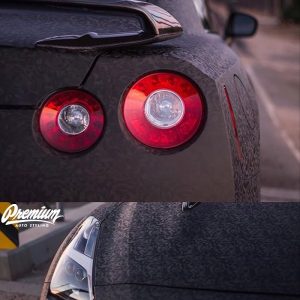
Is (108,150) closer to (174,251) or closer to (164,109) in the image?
(164,109)

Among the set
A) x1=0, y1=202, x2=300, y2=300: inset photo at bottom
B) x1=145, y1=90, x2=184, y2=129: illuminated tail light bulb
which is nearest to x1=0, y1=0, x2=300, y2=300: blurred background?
x1=0, y1=202, x2=300, y2=300: inset photo at bottom

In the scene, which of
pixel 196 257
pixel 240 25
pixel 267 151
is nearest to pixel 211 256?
pixel 196 257

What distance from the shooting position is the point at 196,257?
7.25 feet

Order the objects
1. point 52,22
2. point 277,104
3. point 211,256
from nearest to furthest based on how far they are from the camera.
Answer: point 211,256, point 52,22, point 277,104

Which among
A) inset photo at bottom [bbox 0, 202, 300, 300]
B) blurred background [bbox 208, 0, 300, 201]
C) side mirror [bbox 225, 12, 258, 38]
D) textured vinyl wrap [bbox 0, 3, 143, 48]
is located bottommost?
blurred background [bbox 208, 0, 300, 201]

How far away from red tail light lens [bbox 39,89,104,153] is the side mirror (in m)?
3.94

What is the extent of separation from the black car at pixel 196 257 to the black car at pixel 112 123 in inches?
4.4

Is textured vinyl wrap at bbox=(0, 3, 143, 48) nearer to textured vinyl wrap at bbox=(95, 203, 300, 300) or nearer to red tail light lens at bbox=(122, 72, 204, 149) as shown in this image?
red tail light lens at bbox=(122, 72, 204, 149)

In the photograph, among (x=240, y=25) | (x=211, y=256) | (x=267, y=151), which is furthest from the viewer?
(x=267, y=151)

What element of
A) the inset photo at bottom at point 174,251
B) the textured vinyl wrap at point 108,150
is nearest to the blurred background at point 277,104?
the inset photo at bottom at point 174,251

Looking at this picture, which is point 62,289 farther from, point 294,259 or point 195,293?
point 294,259

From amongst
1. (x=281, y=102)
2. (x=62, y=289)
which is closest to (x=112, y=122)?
(x=62, y=289)

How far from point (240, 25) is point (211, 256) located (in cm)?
412

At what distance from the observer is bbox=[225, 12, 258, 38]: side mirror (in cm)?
598
